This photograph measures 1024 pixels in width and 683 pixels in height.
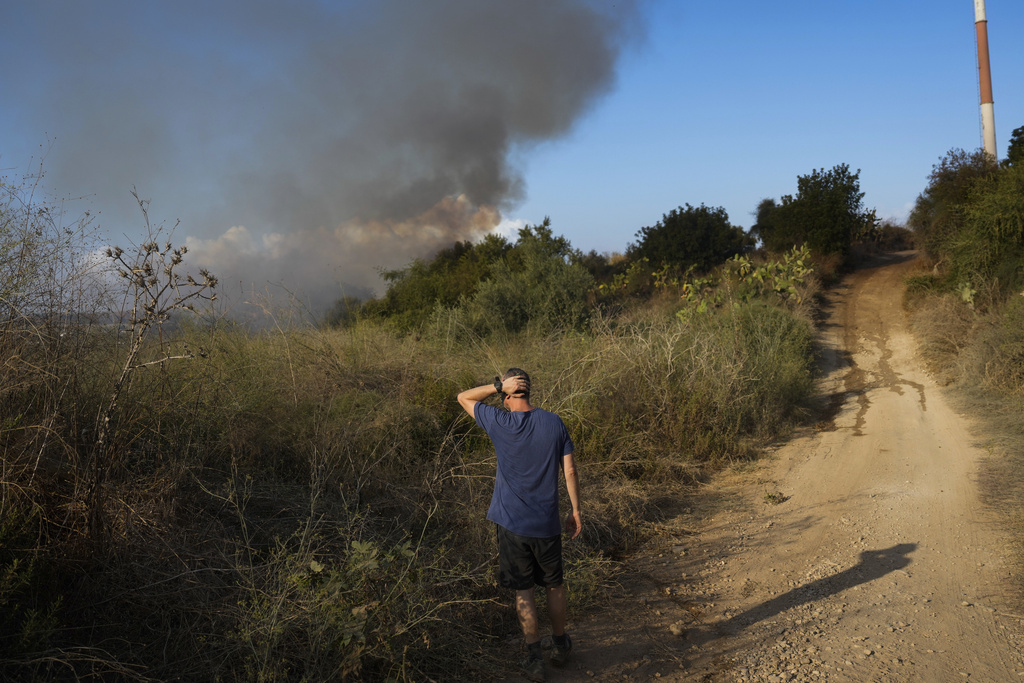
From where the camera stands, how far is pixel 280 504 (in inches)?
183

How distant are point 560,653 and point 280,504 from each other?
2258 millimetres

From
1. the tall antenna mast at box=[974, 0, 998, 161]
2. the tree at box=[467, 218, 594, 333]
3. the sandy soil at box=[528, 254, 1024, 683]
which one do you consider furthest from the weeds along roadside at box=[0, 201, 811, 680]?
the tall antenna mast at box=[974, 0, 998, 161]

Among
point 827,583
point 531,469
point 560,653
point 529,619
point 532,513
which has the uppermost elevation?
point 531,469

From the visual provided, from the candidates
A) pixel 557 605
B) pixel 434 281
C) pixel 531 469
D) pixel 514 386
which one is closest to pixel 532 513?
pixel 531 469

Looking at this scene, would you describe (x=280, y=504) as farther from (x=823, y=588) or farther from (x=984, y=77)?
(x=984, y=77)

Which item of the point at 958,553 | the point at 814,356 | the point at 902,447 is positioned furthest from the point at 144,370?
the point at 814,356

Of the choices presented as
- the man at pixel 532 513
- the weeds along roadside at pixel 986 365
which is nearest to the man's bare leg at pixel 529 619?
the man at pixel 532 513

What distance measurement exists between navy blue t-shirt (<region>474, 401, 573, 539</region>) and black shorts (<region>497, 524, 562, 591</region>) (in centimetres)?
5

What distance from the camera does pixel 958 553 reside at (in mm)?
5355

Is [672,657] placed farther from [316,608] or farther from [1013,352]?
[1013,352]

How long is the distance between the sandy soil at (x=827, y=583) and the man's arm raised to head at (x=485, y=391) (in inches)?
65.7

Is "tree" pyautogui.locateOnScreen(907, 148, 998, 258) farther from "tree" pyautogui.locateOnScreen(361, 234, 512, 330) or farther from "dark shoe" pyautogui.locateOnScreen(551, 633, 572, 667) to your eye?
"dark shoe" pyautogui.locateOnScreen(551, 633, 572, 667)

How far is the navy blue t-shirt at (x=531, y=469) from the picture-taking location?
3729 millimetres

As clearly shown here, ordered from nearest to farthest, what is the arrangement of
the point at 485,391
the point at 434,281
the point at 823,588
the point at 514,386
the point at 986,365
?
the point at 514,386 < the point at 485,391 < the point at 823,588 < the point at 986,365 < the point at 434,281
